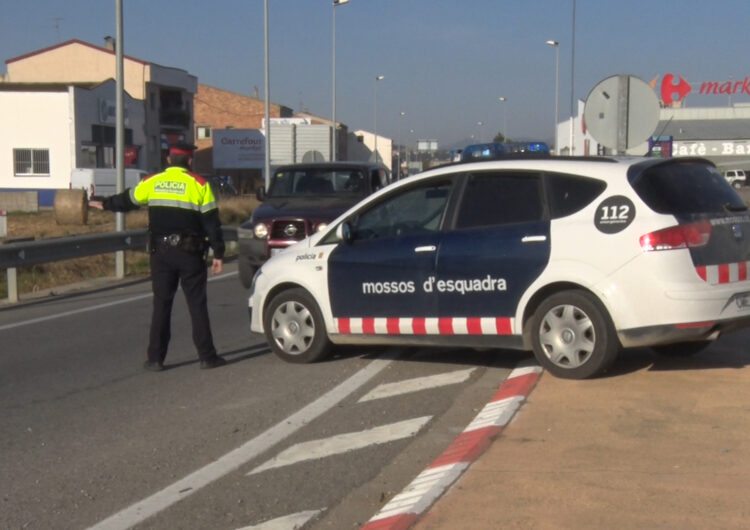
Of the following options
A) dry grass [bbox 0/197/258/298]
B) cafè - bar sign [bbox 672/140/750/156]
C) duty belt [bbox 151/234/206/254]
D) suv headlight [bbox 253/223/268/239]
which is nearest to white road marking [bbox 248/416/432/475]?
duty belt [bbox 151/234/206/254]

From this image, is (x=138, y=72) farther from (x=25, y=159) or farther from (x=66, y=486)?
(x=66, y=486)

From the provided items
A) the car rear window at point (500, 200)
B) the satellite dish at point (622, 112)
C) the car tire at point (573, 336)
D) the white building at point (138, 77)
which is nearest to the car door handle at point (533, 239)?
the car rear window at point (500, 200)

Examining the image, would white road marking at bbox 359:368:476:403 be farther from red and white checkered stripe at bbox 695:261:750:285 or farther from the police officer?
red and white checkered stripe at bbox 695:261:750:285

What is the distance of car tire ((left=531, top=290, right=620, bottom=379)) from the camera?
25.2 ft

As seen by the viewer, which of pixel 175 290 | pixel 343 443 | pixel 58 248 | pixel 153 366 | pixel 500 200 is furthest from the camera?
pixel 58 248

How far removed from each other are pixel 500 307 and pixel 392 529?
11.8 ft

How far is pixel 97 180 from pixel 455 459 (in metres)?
43.7

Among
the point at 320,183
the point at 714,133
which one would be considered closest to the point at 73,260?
the point at 320,183

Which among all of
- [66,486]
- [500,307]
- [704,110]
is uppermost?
[704,110]

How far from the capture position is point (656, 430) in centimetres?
644

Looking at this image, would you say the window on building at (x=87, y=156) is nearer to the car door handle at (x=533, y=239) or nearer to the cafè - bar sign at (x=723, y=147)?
the cafè - bar sign at (x=723, y=147)

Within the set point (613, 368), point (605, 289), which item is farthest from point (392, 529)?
point (613, 368)

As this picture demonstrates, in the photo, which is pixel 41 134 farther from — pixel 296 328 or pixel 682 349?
pixel 682 349

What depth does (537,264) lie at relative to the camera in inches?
313
